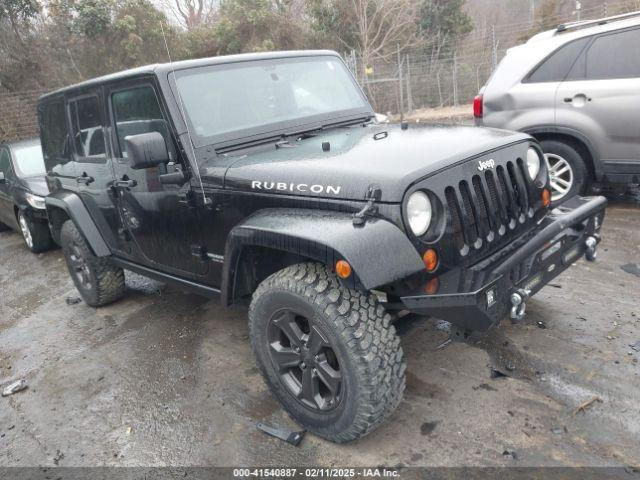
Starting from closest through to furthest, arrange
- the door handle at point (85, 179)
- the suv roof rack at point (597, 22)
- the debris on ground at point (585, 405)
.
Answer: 1. the debris on ground at point (585, 405)
2. the door handle at point (85, 179)
3. the suv roof rack at point (597, 22)

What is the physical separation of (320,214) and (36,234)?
5760 mm

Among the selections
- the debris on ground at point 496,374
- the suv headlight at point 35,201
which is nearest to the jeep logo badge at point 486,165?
the debris on ground at point 496,374

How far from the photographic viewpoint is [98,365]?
3.81 metres

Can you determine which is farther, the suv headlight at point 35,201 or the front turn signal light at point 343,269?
the suv headlight at point 35,201

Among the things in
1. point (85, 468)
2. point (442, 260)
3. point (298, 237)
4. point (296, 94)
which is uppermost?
point (296, 94)

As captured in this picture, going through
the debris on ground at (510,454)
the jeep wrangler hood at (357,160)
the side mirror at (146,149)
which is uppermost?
the side mirror at (146,149)

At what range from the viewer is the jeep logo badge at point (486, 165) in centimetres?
259

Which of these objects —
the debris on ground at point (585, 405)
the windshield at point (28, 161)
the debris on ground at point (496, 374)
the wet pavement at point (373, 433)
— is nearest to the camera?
the wet pavement at point (373, 433)

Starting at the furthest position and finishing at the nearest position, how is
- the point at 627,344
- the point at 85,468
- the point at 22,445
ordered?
the point at 627,344
the point at 22,445
the point at 85,468

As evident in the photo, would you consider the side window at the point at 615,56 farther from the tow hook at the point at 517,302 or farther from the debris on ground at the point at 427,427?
the debris on ground at the point at 427,427

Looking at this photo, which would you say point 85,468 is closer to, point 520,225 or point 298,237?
point 298,237

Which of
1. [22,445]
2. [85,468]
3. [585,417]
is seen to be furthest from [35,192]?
[585,417]

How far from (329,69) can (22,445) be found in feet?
10.6

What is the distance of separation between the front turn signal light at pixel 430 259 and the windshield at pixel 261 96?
1.49 metres
